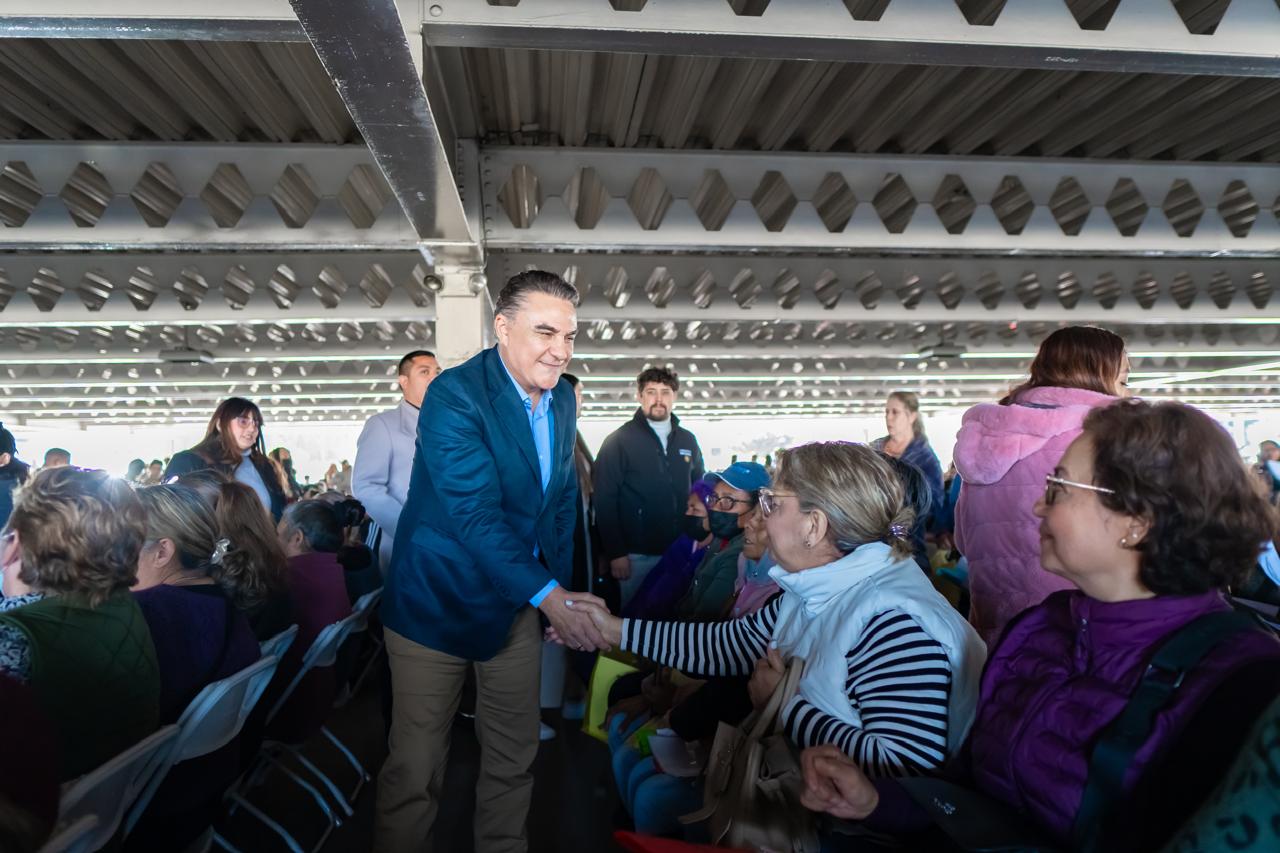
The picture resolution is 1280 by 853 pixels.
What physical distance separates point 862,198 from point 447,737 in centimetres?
460

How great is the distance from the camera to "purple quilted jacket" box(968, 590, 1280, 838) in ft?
3.62

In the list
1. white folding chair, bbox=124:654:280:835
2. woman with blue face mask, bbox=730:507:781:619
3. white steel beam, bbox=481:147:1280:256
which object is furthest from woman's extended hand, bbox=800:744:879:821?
white steel beam, bbox=481:147:1280:256

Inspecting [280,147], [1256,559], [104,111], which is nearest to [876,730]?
[1256,559]

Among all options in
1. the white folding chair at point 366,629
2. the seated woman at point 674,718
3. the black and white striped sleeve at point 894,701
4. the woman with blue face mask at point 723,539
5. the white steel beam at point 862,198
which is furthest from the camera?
the white steel beam at point 862,198

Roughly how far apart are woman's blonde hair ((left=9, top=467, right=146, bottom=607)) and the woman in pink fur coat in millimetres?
2264

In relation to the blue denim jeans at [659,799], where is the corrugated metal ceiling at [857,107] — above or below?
above

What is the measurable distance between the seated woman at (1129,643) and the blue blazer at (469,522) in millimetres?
1130

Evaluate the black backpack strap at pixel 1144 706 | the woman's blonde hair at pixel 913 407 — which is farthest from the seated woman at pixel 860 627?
the woman's blonde hair at pixel 913 407

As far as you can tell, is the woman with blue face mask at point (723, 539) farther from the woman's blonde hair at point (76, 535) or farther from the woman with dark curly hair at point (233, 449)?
the woman with dark curly hair at point (233, 449)

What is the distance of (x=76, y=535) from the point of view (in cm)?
181

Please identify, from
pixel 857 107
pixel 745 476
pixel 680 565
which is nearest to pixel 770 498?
pixel 745 476

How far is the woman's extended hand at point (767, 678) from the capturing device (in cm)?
181

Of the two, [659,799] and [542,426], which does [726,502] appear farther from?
[659,799]

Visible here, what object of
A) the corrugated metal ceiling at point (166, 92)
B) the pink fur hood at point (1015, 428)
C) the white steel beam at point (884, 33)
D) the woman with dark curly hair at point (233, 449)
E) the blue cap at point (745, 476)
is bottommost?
the blue cap at point (745, 476)
